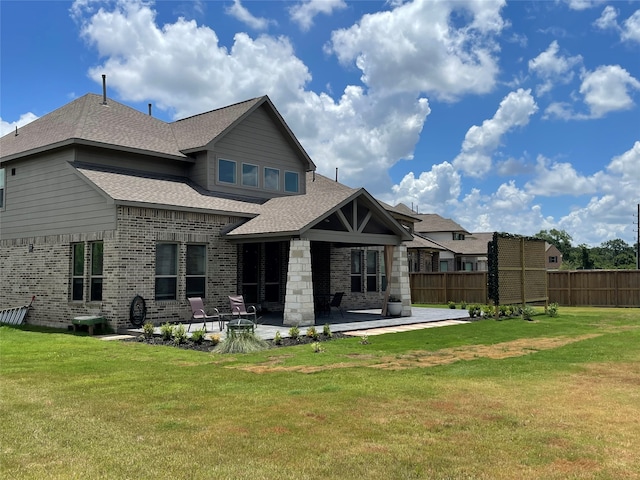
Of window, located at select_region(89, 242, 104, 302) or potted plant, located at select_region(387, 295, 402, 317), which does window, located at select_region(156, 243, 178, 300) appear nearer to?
window, located at select_region(89, 242, 104, 302)

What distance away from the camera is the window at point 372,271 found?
24.5m

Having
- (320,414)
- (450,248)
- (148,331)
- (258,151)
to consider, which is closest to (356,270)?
(258,151)

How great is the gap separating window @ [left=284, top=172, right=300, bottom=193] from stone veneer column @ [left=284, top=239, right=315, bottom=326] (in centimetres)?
724

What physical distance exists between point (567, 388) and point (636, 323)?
1296cm

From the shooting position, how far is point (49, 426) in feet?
19.4

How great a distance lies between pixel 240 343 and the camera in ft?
38.9

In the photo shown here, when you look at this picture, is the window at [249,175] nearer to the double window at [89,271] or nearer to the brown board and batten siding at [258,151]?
the brown board and batten siding at [258,151]

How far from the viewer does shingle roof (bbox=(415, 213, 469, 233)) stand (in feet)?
208

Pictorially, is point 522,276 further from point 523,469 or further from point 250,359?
point 523,469

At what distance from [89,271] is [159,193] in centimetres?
306

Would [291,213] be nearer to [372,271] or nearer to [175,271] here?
[175,271]

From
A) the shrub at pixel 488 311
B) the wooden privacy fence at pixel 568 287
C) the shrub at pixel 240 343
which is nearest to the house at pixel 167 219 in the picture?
the shrub at pixel 488 311

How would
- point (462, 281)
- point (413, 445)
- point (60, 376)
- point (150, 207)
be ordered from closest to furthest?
point (413, 445)
point (60, 376)
point (150, 207)
point (462, 281)

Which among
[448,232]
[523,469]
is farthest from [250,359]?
[448,232]
